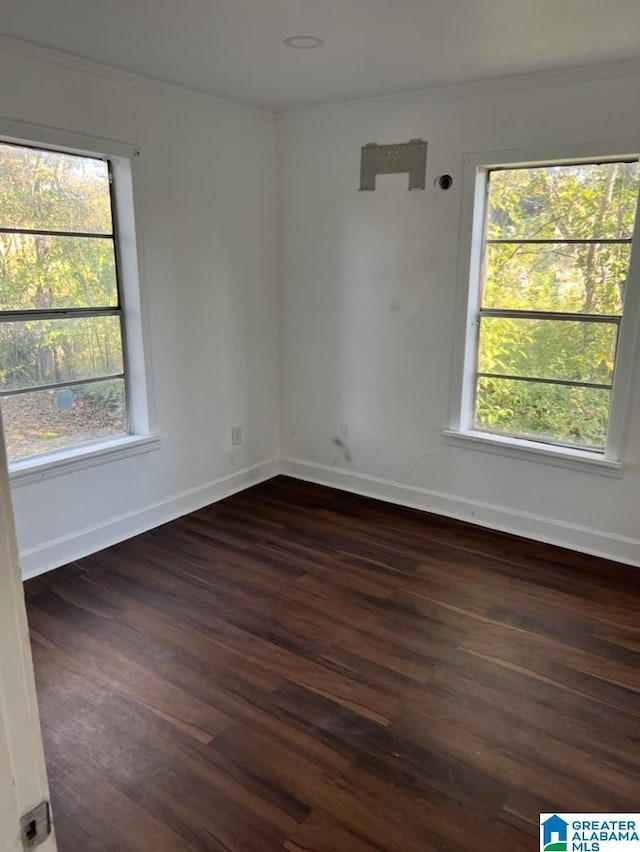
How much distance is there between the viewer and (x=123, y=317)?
338 cm

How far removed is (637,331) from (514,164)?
1070mm

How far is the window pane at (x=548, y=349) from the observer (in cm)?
320

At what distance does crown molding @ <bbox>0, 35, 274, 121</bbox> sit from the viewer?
2.61 metres

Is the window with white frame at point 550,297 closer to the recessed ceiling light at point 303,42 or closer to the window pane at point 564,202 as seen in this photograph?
the window pane at point 564,202

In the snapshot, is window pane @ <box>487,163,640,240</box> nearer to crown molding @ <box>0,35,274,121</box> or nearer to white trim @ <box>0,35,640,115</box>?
white trim @ <box>0,35,640,115</box>

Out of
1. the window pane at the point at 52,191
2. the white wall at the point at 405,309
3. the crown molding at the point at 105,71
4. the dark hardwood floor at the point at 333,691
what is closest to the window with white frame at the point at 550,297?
the white wall at the point at 405,309

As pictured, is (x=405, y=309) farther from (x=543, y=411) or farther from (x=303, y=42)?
(x=303, y=42)

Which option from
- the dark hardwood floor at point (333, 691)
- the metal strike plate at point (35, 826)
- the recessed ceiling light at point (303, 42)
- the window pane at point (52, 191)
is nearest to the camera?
the metal strike plate at point (35, 826)

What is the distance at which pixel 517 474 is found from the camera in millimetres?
3504

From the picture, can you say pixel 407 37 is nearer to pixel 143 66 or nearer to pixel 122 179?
pixel 143 66

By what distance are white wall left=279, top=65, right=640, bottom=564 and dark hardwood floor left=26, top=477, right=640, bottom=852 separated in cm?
32

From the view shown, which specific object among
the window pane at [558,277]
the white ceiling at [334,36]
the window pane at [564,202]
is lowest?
the window pane at [558,277]

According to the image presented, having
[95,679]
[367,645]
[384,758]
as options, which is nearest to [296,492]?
[367,645]

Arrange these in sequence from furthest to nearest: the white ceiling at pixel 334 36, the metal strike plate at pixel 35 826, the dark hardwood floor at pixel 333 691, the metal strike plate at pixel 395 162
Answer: the metal strike plate at pixel 395 162
the white ceiling at pixel 334 36
the dark hardwood floor at pixel 333 691
the metal strike plate at pixel 35 826
